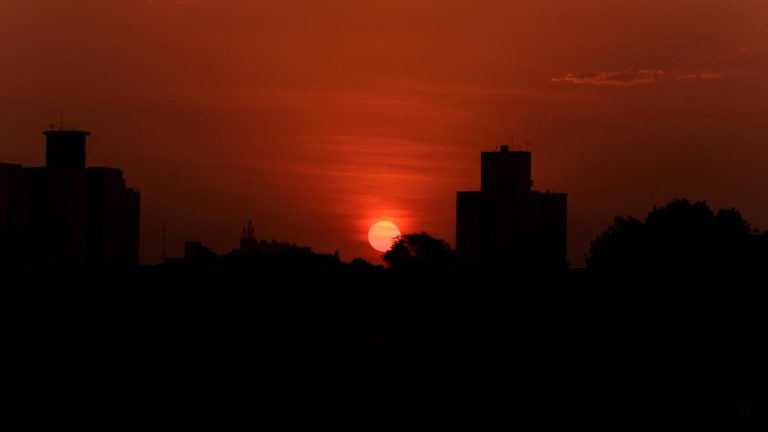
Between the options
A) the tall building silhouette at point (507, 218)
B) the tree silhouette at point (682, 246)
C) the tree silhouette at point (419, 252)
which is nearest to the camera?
the tree silhouette at point (682, 246)

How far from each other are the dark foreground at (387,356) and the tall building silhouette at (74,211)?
2596 inches

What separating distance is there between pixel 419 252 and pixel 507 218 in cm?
2443

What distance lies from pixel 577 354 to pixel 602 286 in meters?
17.1

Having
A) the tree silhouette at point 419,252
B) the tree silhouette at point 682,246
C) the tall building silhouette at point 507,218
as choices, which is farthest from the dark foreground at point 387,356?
the tall building silhouette at point 507,218

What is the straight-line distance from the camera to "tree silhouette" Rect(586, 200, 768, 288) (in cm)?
7044

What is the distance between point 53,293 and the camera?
47.4 metres

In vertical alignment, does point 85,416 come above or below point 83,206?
below

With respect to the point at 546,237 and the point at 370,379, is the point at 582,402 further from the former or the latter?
the point at 546,237

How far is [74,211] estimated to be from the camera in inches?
4759

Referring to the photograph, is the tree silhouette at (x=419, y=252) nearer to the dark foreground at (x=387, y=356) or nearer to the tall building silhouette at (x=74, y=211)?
the tall building silhouette at (x=74, y=211)

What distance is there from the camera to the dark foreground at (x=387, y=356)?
3206 cm

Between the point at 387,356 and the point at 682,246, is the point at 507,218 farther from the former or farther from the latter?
the point at 387,356

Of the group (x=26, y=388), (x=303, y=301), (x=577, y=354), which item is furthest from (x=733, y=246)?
(x=26, y=388)

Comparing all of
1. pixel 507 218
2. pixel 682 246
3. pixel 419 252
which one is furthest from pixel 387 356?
pixel 507 218
